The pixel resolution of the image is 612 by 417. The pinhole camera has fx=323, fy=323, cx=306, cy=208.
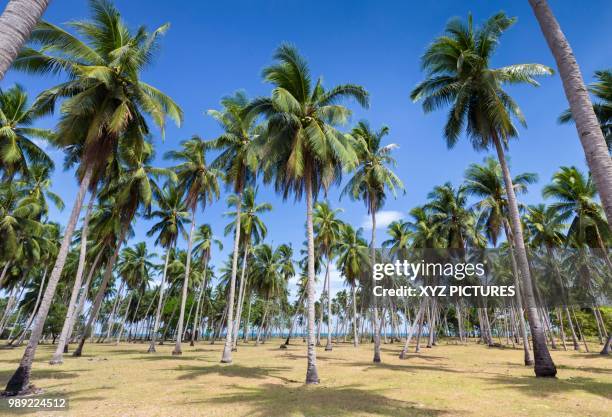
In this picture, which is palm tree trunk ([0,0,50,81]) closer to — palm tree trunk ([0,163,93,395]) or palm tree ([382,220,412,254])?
palm tree trunk ([0,163,93,395])

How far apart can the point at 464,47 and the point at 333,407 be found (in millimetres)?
17398

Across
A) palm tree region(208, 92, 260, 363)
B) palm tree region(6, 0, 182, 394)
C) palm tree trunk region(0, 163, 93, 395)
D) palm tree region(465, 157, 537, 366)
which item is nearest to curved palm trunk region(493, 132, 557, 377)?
palm tree region(465, 157, 537, 366)

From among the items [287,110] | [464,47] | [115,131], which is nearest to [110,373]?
[115,131]

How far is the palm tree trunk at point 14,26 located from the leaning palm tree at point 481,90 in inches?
634

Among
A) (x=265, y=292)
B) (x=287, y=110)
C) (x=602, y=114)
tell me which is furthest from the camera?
(x=265, y=292)

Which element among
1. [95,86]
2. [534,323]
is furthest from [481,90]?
[95,86]

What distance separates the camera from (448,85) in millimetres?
17062

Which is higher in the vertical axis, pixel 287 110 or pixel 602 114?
pixel 602 114

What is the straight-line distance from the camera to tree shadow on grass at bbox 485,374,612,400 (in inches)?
405

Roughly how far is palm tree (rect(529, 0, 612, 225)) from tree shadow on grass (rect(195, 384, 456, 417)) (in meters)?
6.15

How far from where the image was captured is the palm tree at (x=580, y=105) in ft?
16.8

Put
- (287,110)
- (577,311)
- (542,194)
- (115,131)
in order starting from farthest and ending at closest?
(577,311)
(542,194)
(287,110)
(115,131)

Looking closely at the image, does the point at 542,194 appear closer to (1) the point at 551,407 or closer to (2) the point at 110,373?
(1) the point at 551,407

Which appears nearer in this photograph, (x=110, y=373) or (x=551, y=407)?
(x=551, y=407)
